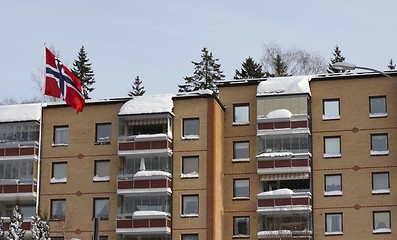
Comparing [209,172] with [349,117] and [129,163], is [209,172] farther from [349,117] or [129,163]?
[349,117]

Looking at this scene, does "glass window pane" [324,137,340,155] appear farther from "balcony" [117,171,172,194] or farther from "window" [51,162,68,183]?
"window" [51,162,68,183]

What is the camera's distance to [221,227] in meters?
69.1

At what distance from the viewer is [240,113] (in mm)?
71438

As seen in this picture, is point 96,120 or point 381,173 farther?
point 96,120

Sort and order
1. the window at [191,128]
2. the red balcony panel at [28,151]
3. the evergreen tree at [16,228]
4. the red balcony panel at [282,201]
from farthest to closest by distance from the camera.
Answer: the red balcony panel at [28,151], the window at [191,128], the red balcony panel at [282,201], the evergreen tree at [16,228]

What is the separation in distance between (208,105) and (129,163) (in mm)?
7814

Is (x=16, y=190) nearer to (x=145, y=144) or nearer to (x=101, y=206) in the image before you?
(x=101, y=206)

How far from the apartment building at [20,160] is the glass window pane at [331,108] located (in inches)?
919

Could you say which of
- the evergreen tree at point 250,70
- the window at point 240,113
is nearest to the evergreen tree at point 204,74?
the evergreen tree at point 250,70

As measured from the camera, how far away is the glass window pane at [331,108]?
6894cm

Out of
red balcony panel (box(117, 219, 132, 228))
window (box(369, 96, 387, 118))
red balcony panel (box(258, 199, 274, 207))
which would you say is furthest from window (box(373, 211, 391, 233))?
red balcony panel (box(117, 219, 132, 228))

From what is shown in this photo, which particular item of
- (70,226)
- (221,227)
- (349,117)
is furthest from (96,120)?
(349,117)

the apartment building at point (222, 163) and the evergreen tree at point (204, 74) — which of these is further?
the evergreen tree at point (204, 74)

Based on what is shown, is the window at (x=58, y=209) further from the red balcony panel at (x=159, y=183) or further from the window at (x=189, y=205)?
the window at (x=189, y=205)
